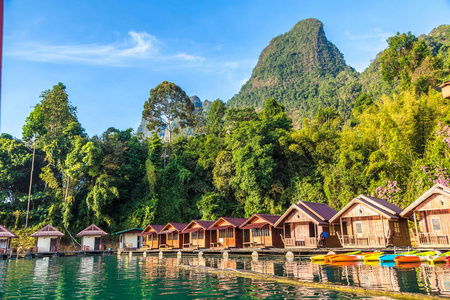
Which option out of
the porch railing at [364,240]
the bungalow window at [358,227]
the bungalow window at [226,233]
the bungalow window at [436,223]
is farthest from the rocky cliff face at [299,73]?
the bungalow window at [436,223]

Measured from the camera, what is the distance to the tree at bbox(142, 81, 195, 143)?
44.9 meters

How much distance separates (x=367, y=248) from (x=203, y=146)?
2613 cm

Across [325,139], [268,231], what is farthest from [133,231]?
Result: [325,139]

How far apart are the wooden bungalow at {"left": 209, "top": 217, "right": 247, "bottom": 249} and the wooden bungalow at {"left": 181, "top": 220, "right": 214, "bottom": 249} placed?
91 cm

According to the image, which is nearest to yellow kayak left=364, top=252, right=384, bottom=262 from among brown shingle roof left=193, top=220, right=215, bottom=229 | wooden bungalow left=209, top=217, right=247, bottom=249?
wooden bungalow left=209, top=217, right=247, bottom=249

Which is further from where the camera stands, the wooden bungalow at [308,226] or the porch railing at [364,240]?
the wooden bungalow at [308,226]

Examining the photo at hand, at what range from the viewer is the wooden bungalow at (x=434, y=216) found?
1761cm

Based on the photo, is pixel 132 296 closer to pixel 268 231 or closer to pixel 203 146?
pixel 268 231

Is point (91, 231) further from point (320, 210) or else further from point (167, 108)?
point (320, 210)

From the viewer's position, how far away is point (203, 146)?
4175 cm

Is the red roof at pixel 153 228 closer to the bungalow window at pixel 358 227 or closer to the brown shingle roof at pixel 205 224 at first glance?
the brown shingle roof at pixel 205 224

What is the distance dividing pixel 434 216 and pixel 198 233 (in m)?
19.6

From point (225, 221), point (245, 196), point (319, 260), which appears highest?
point (245, 196)

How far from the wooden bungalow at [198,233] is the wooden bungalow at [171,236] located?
0.81 m
